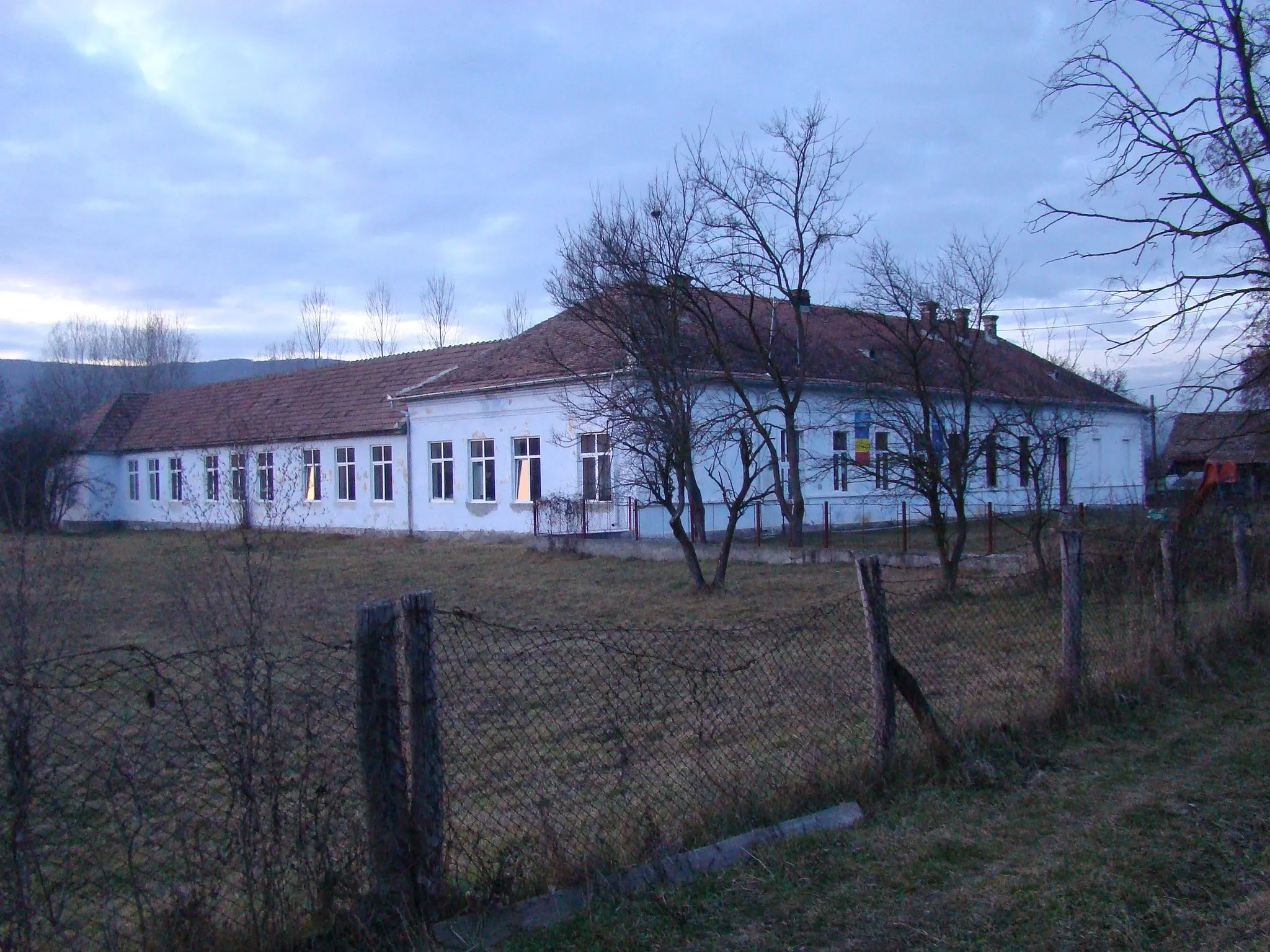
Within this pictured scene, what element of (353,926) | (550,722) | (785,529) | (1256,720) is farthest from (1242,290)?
(785,529)

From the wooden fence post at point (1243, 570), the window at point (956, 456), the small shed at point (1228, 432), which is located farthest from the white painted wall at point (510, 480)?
the wooden fence post at point (1243, 570)

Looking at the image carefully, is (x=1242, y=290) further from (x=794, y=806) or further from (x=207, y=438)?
(x=207, y=438)

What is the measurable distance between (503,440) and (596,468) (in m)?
3.11

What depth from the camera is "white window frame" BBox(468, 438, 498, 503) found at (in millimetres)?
27266

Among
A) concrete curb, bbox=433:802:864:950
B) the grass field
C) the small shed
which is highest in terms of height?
the small shed

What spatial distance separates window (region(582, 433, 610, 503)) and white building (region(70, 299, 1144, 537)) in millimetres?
35

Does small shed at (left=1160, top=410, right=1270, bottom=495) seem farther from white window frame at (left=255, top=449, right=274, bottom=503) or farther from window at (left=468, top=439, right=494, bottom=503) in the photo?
window at (left=468, top=439, right=494, bottom=503)

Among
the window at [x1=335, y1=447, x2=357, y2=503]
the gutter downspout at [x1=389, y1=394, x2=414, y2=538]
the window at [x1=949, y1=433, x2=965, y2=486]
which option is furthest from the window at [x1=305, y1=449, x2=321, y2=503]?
the window at [x1=949, y1=433, x2=965, y2=486]

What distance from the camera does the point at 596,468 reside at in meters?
24.9

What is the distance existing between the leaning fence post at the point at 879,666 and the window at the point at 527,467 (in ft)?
67.8

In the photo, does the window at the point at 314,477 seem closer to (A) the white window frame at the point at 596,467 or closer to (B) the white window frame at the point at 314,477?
(B) the white window frame at the point at 314,477

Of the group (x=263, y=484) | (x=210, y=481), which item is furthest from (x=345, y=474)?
(x=263, y=484)

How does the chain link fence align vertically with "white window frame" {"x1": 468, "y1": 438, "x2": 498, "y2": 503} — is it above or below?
below

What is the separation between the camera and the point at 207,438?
35500 millimetres
